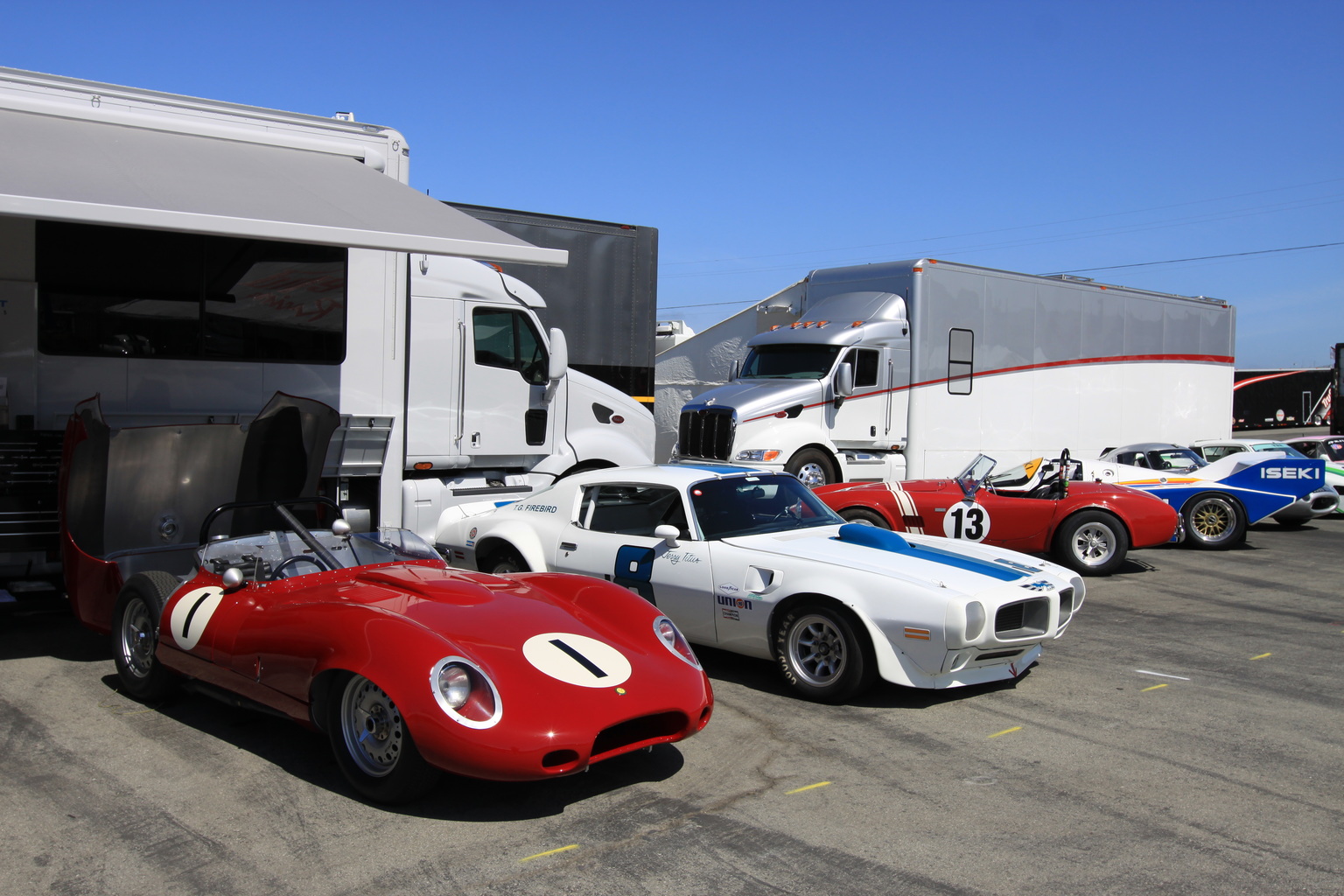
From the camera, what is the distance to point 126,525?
6984 mm

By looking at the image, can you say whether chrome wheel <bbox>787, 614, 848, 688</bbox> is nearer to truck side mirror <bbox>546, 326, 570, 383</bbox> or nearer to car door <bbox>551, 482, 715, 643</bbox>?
car door <bbox>551, 482, 715, 643</bbox>

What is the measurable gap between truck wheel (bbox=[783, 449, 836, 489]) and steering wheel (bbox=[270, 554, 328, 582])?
31.8ft

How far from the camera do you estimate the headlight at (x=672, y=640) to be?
188 inches

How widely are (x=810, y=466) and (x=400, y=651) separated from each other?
Answer: 11.1 meters

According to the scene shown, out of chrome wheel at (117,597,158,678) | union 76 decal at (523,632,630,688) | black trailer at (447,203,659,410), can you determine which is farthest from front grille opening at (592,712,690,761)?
black trailer at (447,203,659,410)

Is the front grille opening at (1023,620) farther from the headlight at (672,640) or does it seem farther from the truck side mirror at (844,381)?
the truck side mirror at (844,381)

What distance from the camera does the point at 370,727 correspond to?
4.24 m

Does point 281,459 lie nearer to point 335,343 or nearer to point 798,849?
point 335,343

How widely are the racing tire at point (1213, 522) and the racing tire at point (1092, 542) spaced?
3101mm

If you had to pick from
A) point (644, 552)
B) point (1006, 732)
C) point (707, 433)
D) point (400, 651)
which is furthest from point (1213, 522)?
point (400, 651)

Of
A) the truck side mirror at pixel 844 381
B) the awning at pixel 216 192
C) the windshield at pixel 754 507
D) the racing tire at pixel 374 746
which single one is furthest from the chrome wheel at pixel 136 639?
the truck side mirror at pixel 844 381

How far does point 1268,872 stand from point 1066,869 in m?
0.70

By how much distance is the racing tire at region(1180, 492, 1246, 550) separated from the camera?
41.6 feet

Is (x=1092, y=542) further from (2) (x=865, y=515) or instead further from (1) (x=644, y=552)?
(1) (x=644, y=552)
